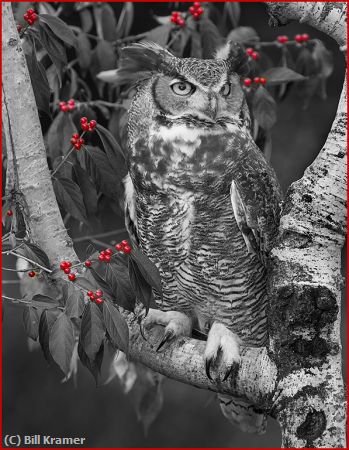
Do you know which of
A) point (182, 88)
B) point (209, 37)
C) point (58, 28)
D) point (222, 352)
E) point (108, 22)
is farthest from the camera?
point (108, 22)

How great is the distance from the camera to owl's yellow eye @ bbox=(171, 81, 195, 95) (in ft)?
5.63

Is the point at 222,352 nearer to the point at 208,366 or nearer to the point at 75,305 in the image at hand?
the point at 208,366

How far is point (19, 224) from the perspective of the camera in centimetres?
157

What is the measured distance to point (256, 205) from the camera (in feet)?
5.63

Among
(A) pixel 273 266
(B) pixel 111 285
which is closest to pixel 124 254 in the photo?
(B) pixel 111 285

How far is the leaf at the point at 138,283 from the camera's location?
130 cm

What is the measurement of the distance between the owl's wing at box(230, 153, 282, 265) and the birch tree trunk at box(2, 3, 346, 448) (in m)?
0.21

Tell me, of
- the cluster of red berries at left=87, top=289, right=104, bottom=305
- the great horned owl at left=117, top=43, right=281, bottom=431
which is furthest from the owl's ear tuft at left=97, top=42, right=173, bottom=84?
the cluster of red berries at left=87, top=289, right=104, bottom=305

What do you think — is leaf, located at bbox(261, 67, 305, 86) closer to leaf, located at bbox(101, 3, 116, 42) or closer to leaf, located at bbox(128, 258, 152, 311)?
leaf, located at bbox(101, 3, 116, 42)

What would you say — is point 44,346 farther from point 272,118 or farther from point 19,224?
point 272,118

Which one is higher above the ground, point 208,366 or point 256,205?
point 256,205

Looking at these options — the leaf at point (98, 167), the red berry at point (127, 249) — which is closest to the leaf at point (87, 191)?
the leaf at point (98, 167)

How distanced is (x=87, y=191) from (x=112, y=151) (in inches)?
4.6

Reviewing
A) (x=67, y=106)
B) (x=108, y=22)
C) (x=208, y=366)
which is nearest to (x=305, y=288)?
(x=208, y=366)
